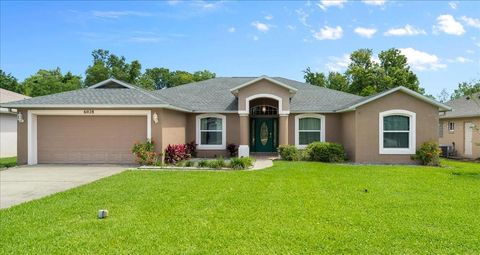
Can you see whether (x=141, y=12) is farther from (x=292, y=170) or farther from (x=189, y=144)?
(x=292, y=170)

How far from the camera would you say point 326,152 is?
16984mm

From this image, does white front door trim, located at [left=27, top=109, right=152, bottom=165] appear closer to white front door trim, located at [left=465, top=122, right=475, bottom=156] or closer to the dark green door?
the dark green door

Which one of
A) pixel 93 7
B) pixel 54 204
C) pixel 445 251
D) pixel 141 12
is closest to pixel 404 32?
pixel 141 12

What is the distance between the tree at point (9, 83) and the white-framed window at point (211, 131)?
131ft

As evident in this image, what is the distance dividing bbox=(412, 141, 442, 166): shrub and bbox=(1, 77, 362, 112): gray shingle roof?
14.9ft

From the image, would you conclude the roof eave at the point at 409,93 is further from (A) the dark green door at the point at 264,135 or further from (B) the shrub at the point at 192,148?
(B) the shrub at the point at 192,148

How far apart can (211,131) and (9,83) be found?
135 feet

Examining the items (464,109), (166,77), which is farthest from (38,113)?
(166,77)

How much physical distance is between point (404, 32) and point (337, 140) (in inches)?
535

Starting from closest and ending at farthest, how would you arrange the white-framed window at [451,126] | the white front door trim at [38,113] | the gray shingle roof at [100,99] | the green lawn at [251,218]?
the green lawn at [251,218]
the gray shingle roof at [100,99]
the white front door trim at [38,113]
the white-framed window at [451,126]

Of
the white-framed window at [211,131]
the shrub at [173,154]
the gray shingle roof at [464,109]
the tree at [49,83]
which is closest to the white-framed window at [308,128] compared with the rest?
the white-framed window at [211,131]

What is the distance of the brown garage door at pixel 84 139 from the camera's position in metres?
15.9

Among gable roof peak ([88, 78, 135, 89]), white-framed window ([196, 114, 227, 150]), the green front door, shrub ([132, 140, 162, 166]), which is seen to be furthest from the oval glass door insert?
gable roof peak ([88, 78, 135, 89])

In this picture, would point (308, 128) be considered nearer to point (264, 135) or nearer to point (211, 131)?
point (264, 135)
